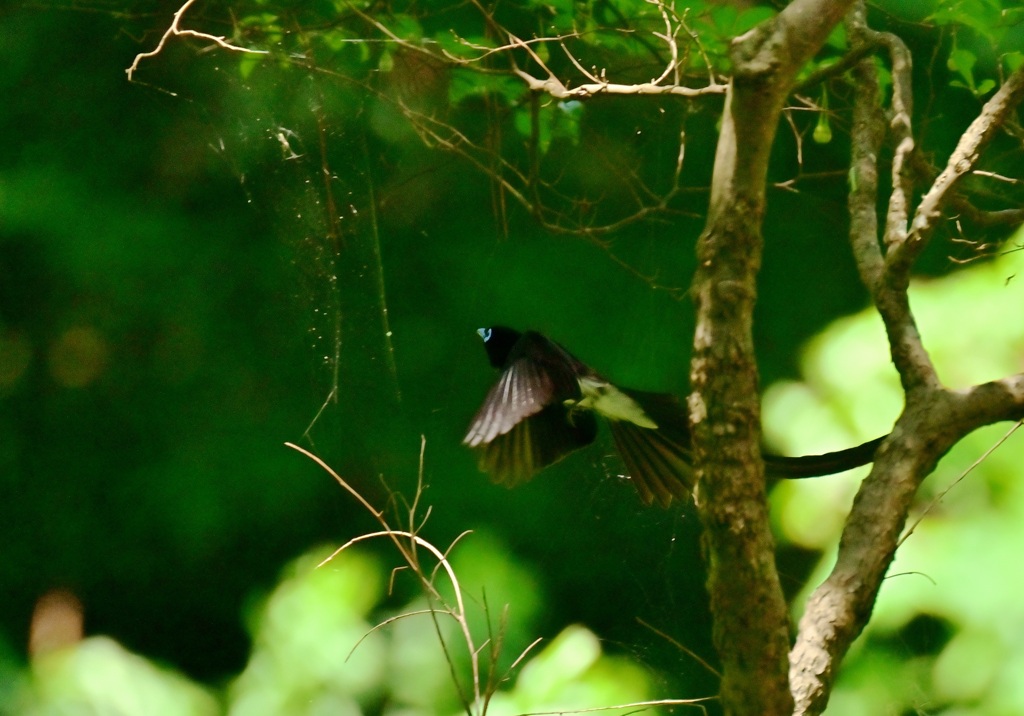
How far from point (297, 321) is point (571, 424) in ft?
2.08

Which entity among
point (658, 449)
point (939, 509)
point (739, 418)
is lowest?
point (939, 509)

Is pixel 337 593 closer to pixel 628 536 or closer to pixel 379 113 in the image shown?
pixel 628 536

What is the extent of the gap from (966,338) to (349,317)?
1.25m

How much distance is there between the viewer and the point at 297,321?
1944 mm

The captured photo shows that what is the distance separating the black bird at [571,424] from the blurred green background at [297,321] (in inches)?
8.9

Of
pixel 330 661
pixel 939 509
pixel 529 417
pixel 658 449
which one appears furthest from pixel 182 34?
pixel 939 509

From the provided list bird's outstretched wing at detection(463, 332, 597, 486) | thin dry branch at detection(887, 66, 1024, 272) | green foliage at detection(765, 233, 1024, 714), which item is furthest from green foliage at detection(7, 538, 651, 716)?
thin dry branch at detection(887, 66, 1024, 272)

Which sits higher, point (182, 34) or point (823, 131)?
point (182, 34)

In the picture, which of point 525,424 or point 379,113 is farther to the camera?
point 379,113

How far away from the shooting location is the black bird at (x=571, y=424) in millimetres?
1309

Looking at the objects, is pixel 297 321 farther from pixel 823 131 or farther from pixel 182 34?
pixel 823 131

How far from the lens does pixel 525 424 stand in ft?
5.49

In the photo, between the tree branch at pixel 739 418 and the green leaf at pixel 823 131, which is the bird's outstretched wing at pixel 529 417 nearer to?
the tree branch at pixel 739 418

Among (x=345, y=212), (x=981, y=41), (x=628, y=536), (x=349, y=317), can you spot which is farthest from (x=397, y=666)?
(x=981, y=41)
